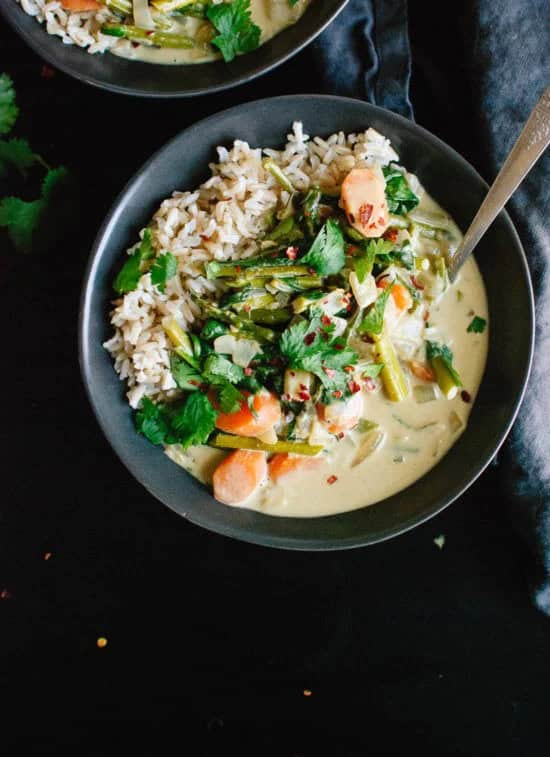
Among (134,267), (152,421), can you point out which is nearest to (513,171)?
(134,267)

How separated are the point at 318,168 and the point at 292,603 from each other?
1.71 m

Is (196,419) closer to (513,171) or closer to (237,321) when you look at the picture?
(237,321)

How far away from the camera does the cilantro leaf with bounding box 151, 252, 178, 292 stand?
2.67 m

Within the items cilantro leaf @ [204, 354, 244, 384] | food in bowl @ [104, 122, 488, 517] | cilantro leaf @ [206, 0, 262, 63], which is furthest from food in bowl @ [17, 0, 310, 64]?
cilantro leaf @ [204, 354, 244, 384]

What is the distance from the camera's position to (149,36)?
2.84 metres

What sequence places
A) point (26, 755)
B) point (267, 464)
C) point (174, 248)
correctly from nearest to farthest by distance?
point (174, 248) → point (267, 464) → point (26, 755)

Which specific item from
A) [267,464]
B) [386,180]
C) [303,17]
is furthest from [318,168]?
[267,464]

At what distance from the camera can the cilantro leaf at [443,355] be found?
285 centimetres

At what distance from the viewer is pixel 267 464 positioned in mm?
2896

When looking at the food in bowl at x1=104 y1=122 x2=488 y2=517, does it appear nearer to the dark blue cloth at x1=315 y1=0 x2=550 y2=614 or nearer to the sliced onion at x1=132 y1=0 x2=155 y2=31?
the dark blue cloth at x1=315 y1=0 x2=550 y2=614

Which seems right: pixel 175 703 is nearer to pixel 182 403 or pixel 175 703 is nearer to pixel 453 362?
pixel 182 403

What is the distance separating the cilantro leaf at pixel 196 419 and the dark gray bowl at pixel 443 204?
204 mm

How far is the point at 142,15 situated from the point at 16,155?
725 millimetres

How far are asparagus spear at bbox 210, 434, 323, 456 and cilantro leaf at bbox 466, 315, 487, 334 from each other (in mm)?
696
